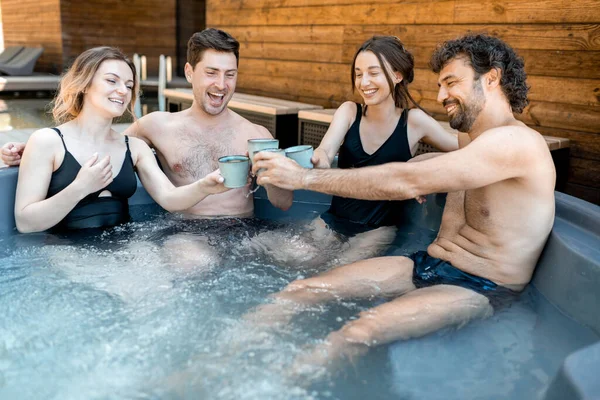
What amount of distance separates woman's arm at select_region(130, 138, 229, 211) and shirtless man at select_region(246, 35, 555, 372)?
34 centimetres

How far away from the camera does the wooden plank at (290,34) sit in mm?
5098

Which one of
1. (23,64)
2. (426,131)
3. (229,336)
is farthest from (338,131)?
(23,64)

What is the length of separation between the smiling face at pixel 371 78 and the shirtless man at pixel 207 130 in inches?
22.6

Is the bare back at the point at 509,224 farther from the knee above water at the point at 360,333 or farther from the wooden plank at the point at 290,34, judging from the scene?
the wooden plank at the point at 290,34

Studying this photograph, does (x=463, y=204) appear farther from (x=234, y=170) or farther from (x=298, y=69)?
(x=298, y=69)

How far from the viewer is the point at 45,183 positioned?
222cm

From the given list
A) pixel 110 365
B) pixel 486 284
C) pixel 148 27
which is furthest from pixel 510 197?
pixel 148 27

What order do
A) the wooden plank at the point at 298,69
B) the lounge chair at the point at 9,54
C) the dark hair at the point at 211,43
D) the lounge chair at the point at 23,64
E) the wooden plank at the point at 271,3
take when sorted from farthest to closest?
the lounge chair at the point at 9,54
the lounge chair at the point at 23,64
the wooden plank at the point at 298,69
the wooden plank at the point at 271,3
the dark hair at the point at 211,43

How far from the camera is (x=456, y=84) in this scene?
189 centimetres

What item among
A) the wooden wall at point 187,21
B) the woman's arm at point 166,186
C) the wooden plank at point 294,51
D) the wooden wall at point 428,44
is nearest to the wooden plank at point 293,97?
the wooden wall at point 428,44

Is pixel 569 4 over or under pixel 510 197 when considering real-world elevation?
over

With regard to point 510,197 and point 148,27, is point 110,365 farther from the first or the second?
point 148,27

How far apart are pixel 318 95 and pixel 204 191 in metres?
3.23

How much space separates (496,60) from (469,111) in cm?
18
